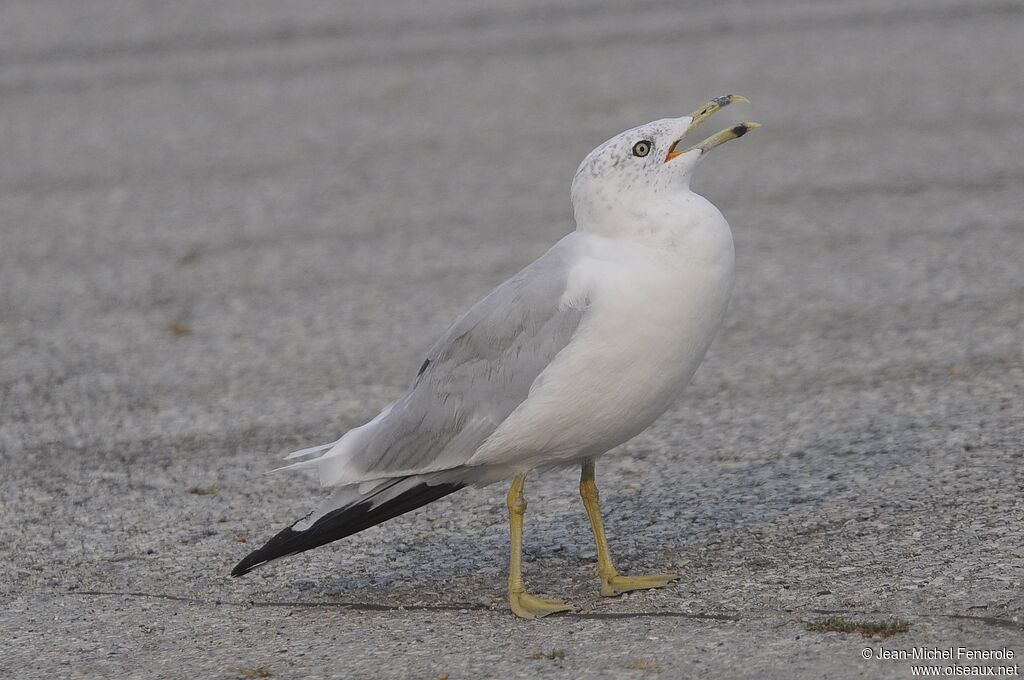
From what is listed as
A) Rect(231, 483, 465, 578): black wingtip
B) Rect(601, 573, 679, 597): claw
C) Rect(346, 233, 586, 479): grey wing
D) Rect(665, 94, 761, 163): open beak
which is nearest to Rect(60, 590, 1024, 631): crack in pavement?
Rect(601, 573, 679, 597): claw

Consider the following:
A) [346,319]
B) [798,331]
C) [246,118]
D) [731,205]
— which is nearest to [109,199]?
[246,118]

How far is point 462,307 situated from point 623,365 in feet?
13.3

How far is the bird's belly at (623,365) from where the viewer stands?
14.6 feet

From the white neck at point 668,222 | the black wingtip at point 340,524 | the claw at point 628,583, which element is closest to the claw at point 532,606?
the claw at point 628,583

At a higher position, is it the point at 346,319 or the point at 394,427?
the point at 394,427

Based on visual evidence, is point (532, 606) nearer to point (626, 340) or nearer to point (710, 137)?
point (626, 340)

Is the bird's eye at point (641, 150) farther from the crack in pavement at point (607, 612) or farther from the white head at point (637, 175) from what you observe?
the crack in pavement at point (607, 612)

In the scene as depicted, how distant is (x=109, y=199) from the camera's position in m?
11.1

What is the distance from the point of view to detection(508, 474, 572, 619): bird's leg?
4.70 meters

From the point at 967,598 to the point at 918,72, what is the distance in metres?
8.99

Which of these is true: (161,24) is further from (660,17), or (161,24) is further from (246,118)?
(660,17)

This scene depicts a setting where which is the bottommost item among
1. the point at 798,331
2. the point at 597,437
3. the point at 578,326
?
the point at 798,331

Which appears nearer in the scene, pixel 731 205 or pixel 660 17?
pixel 731 205

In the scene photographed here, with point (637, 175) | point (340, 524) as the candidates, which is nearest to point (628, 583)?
point (340, 524)
